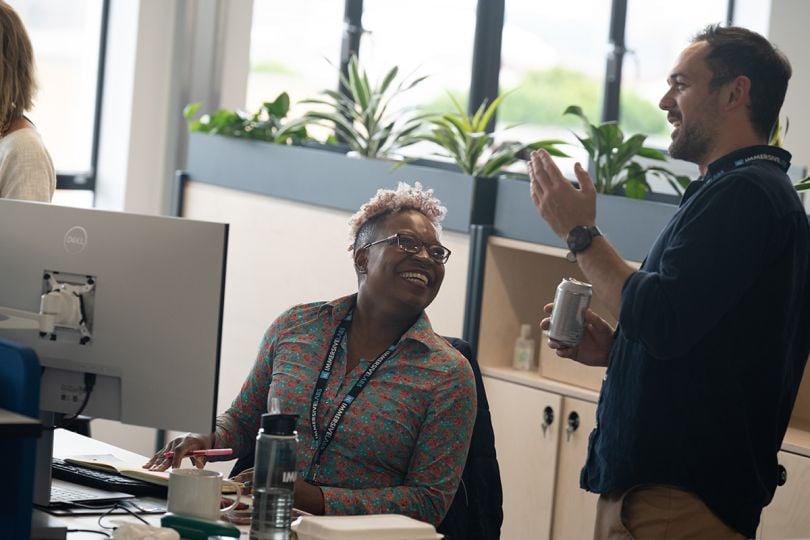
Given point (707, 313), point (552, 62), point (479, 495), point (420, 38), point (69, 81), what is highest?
point (552, 62)

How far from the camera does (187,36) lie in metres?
4.79

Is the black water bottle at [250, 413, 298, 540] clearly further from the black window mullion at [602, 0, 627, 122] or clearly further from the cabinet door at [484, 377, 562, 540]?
the black window mullion at [602, 0, 627, 122]

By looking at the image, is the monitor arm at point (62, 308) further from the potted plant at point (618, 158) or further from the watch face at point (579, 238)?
the potted plant at point (618, 158)

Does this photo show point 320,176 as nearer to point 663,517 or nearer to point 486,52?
point 486,52

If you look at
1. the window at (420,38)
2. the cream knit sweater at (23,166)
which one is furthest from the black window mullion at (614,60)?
the cream knit sweater at (23,166)

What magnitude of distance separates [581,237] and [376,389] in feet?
1.65

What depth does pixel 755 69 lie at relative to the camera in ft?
7.47

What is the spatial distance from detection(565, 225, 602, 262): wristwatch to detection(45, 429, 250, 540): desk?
0.80 m

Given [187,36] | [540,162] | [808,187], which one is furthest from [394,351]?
[187,36]

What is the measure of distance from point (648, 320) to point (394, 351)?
1.81ft

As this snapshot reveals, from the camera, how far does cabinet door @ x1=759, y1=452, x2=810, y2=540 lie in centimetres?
282

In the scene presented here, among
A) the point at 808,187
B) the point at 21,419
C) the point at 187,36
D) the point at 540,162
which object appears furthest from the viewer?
the point at 187,36

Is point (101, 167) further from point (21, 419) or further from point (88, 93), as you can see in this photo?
point (21, 419)

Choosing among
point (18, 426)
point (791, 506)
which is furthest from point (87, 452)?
point (791, 506)
